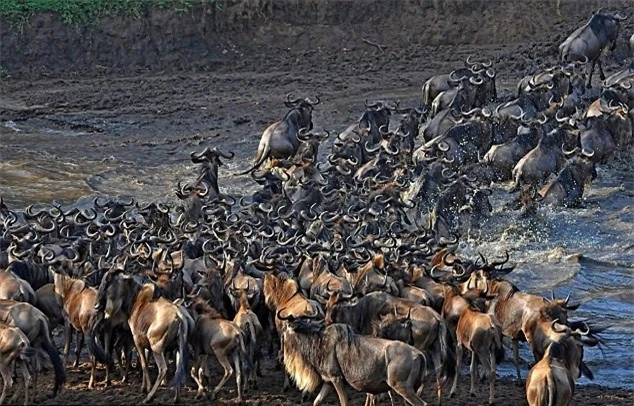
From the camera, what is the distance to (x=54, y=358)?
1147 centimetres

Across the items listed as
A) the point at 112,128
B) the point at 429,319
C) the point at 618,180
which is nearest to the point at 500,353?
the point at 429,319

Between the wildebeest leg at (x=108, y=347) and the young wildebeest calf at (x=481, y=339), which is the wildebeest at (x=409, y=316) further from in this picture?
the wildebeest leg at (x=108, y=347)

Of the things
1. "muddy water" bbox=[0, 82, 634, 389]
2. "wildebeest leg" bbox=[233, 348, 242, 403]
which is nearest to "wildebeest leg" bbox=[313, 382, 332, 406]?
"wildebeest leg" bbox=[233, 348, 242, 403]

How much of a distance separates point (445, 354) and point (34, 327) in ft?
12.1

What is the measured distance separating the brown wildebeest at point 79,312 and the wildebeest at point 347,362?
1921 mm

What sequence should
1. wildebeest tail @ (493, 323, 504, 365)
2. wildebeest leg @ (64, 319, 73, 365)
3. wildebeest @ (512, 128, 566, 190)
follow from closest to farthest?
wildebeest tail @ (493, 323, 504, 365)
wildebeest leg @ (64, 319, 73, 365)
wildebeest @ (512, 128, 566, 190)

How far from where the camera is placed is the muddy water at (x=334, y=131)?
48.5 feet

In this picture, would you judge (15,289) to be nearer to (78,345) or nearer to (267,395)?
(78,345)

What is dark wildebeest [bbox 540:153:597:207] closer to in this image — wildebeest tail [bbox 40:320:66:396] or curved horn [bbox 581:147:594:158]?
curved horn [bbox 581:147:594:158]

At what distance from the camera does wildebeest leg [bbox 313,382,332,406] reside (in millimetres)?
11023

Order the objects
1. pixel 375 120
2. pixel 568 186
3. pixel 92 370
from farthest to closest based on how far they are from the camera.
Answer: pixel 375 120, pixel 568 186, pixel 92 370

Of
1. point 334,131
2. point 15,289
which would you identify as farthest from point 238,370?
point 334,131

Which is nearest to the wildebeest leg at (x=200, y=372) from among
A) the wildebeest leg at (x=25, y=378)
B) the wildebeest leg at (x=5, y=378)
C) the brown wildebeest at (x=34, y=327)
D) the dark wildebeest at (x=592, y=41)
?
the brown wildebeest at (x=34, y=327)

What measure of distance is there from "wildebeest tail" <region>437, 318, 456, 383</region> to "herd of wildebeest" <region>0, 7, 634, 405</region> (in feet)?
0.05
